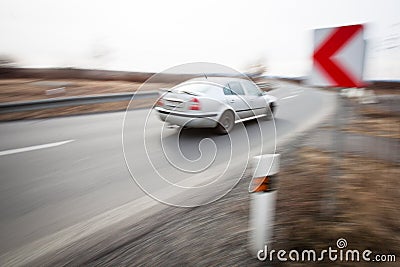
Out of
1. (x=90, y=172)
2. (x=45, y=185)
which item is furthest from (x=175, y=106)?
(x=45, y=185)

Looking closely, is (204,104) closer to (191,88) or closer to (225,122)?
(191,88)

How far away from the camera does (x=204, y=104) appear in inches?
217

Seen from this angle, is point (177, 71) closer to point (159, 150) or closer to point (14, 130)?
point (159, 150)

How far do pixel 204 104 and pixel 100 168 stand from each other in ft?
8.12

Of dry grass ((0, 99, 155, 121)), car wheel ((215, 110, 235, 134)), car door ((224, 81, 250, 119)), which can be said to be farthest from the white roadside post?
dry grass ((0, 99, 155, 121))

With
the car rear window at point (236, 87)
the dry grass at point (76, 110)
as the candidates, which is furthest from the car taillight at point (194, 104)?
the dry grass at point (76, 110)

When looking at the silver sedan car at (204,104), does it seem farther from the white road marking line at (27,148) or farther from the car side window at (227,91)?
the white road marking line at (27,148)

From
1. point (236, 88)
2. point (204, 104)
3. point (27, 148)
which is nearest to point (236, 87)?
point (236, 88)

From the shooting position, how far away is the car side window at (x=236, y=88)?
20.6 feet

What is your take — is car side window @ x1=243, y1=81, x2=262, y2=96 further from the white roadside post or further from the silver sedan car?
the white roadside post

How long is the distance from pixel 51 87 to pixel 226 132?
765 centimetres

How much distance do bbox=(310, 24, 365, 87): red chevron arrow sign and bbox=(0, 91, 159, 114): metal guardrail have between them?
3907 millimetres

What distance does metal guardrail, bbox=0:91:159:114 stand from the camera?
691 centimetres

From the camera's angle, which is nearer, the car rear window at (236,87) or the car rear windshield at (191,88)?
the car rear windshield at (191,88)
